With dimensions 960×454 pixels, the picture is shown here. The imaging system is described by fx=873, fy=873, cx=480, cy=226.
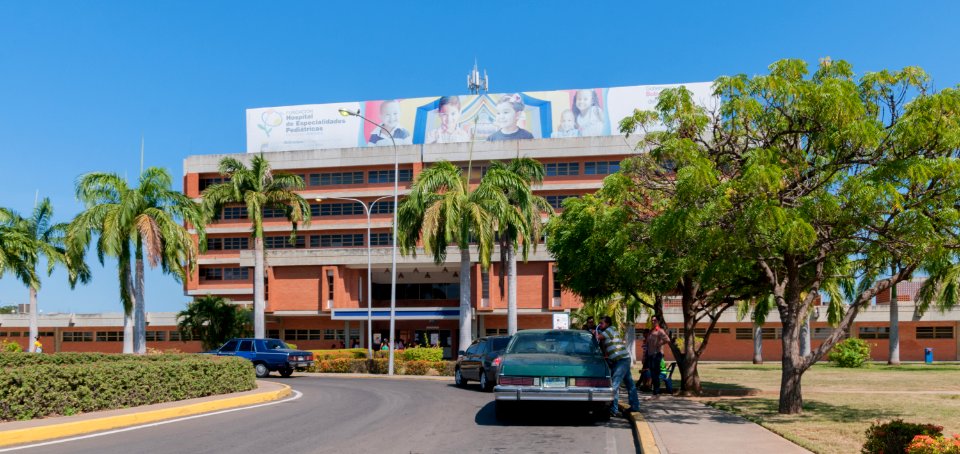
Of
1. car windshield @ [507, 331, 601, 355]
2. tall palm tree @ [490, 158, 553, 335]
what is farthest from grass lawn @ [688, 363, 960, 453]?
tall palm tree @ [490, 158, 553, 335]

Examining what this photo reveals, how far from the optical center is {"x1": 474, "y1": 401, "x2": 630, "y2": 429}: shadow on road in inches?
583

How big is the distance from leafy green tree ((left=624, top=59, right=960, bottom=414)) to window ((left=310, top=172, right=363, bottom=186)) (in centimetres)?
5377

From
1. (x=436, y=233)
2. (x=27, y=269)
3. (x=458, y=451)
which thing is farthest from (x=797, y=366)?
(x=27, y=269)

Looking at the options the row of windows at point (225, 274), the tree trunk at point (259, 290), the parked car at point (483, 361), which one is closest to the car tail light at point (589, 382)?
the parked car at point (483, 361)

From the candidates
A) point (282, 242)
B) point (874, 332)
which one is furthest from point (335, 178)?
point (874, 332)

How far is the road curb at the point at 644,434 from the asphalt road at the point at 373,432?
0.62 ft

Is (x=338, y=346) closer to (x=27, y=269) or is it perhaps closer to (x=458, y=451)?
(x=27, y=269)

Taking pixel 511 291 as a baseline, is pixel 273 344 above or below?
below

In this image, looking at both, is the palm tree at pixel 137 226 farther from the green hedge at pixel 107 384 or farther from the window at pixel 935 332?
the window at pixel 935 332

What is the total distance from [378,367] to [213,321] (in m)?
18.3

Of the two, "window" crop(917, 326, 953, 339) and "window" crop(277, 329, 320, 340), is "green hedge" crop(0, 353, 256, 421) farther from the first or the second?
"window" crop(917, 326, 953, 339)

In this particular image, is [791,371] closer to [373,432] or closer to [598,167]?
[373,432]

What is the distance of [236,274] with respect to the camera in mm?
70188

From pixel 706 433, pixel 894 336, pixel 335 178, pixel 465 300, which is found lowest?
pixel 894 336
